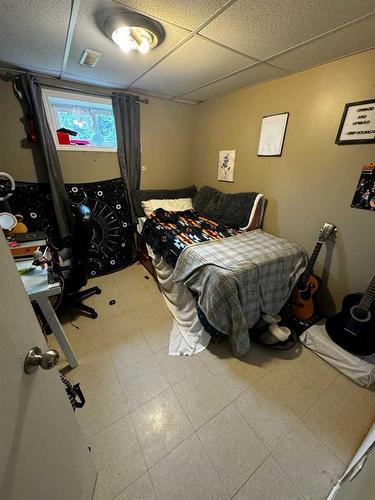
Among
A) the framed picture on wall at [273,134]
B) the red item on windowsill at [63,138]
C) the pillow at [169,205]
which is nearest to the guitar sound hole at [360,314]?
the framed picture on wall at [273,134]

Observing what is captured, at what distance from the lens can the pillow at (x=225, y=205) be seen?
2479mm

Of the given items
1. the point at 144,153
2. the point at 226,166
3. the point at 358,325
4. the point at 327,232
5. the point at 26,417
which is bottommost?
the point at 358,325

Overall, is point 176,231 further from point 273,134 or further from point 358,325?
point 358,325

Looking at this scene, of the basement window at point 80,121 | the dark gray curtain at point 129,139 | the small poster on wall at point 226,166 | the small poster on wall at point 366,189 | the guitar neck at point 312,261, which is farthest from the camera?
the small poster on wall at point 226,166

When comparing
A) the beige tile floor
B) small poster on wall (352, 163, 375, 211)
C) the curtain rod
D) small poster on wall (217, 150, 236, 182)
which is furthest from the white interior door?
small poster on wall (217, 150, 236, 182)

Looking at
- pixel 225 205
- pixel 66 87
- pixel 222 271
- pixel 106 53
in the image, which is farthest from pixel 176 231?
pixel 66 87

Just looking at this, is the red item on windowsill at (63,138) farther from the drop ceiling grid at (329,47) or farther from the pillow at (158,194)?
the drop ceiling grid at (329,47)

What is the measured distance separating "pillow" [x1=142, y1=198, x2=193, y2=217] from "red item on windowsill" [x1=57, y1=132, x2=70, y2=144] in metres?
1.16

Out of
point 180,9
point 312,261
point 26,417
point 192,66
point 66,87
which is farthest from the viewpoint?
point 66,87

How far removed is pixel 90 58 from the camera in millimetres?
1735

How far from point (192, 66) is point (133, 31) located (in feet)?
2.18

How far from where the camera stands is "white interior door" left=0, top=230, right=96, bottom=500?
A: 481mm

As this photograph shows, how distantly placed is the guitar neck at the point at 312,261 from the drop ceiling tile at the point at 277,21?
1511 millimetres

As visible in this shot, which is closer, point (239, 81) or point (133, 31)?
point (133, 31)
